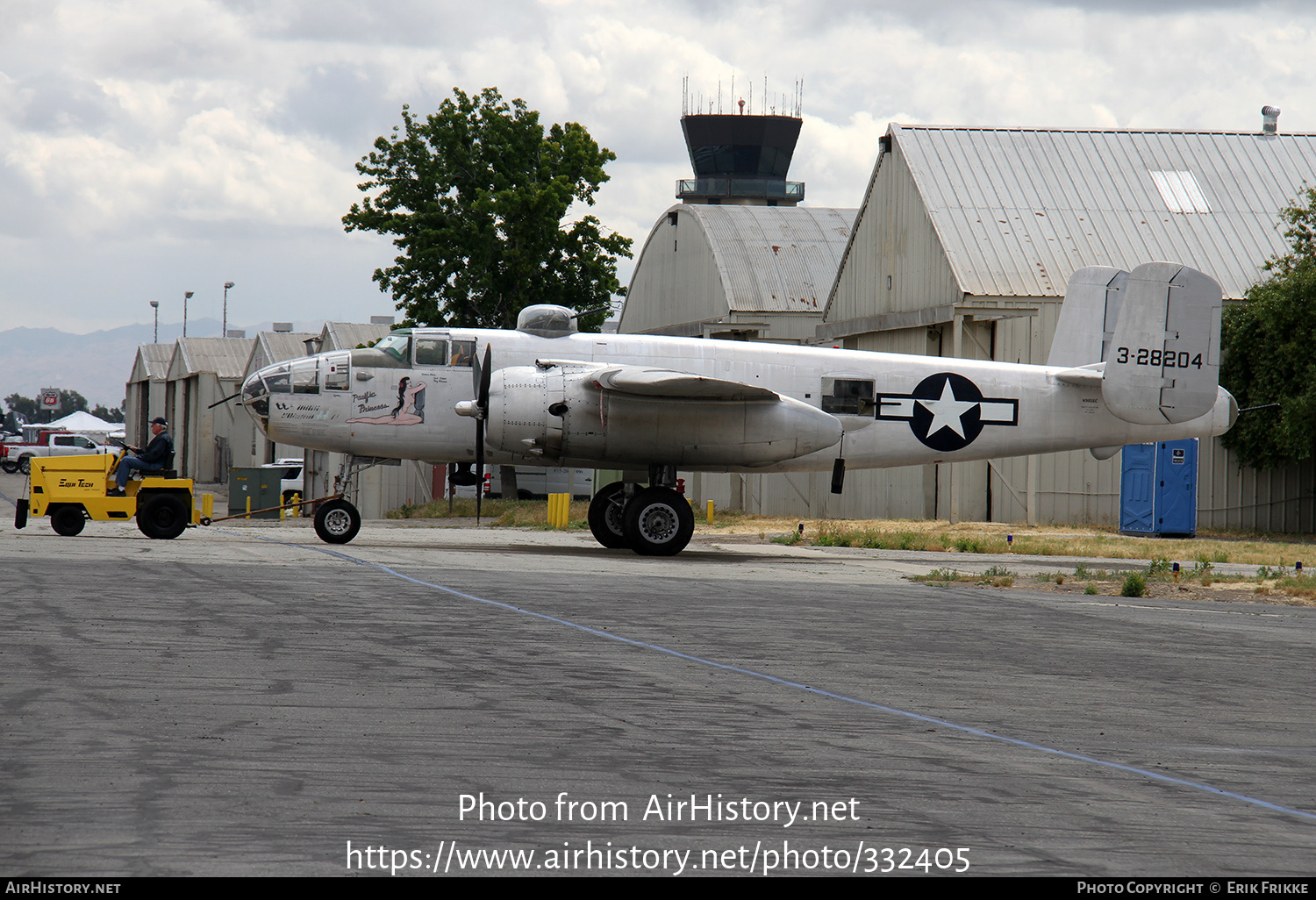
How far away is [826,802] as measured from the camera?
17.9 ft

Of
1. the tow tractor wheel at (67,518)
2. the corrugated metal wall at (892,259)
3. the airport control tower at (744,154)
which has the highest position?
the airport control tower at (744,154)

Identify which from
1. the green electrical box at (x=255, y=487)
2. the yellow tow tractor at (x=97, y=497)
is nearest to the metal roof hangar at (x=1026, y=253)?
the green electrical box at (x=255, y=487)

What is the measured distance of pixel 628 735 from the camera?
6.67 meters

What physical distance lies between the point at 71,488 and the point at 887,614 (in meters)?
13.6

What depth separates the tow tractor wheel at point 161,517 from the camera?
1931 cm

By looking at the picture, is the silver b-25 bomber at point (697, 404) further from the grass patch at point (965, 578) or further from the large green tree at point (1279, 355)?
the large green tree at point (1279, 355)

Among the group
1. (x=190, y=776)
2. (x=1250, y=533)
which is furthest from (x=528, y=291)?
(x=190, y=776)

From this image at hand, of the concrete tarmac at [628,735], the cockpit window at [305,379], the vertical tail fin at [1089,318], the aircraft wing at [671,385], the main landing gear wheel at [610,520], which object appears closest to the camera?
the concrete tarmac at [628,735]

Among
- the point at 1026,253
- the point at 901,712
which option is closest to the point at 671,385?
the point at 901,712

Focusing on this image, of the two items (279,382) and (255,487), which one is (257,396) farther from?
(255,487)

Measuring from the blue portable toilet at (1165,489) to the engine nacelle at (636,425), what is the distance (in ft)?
38.9

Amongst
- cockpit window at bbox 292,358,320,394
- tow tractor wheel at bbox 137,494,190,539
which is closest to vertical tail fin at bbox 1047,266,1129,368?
cockpit window at bbox 292,358,320,394

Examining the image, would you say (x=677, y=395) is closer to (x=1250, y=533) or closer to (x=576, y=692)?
(x=576, y=692)

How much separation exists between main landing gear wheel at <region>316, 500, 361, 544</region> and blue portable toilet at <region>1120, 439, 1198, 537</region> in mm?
18153
